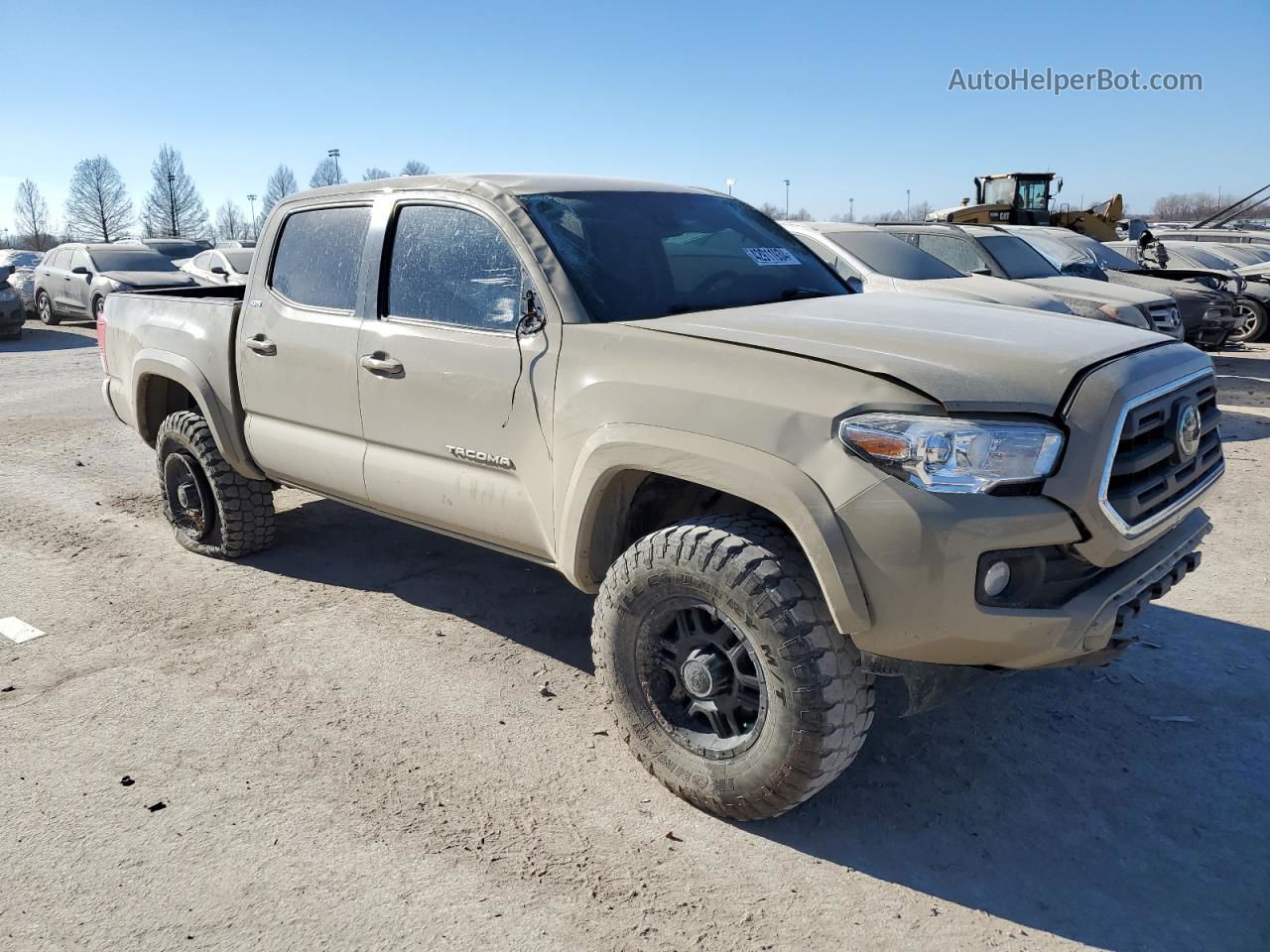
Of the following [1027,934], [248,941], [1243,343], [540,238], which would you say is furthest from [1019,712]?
[1243,343]

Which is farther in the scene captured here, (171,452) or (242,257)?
(242,257)

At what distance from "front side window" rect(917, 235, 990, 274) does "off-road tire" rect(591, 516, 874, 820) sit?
8.21 metres

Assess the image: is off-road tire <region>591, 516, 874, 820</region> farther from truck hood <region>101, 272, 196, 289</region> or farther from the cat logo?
truck hood <region>101, 272, 196, 289</region>

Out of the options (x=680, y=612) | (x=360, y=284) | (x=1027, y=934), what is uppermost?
(x=360, y=284)

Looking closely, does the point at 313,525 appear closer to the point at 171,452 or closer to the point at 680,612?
the point at 171,452

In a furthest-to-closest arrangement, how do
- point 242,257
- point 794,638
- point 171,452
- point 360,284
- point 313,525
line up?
point 242,257 < point 313,525 < point 171,452 < point 360,284 < point 794,638

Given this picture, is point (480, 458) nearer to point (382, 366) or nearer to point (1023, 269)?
point (382, 366)

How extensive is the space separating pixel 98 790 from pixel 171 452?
268 centimetres

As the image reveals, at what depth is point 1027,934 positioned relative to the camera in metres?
2.62

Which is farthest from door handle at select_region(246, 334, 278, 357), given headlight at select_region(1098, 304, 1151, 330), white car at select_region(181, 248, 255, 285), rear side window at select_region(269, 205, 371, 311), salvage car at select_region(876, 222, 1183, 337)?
white car at select_region(181, 248, 255, 285)

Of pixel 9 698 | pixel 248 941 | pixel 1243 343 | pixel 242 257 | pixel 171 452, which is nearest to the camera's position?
pixel 248 941

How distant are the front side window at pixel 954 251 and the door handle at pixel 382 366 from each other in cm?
765

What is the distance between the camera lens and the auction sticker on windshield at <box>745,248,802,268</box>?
163 inches

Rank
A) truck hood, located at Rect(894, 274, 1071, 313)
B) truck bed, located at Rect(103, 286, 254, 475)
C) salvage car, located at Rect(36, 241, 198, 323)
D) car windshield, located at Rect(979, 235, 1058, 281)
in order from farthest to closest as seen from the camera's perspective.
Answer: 1. salvage car, located at Rect(36, 241, 198, 323)
2. car windshield, located at Rect(979, 235, 1058, 281)
3. truck hood, located at Rect(894, 274, 1071, 313)
4. truck bed, located at Rect(103, 286, 254, 475)
